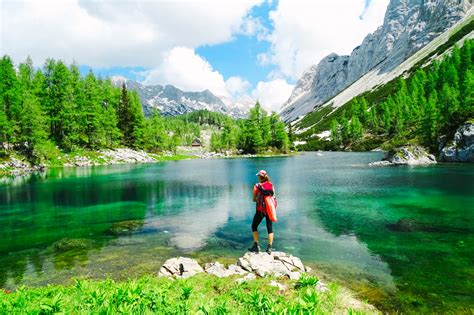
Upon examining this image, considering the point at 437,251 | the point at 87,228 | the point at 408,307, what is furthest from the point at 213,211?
the point at 408,307

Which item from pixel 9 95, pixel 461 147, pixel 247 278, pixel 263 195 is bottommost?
pixel 247 278

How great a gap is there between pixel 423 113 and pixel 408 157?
46.9 metres

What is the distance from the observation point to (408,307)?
1129cm

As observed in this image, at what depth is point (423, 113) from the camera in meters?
112

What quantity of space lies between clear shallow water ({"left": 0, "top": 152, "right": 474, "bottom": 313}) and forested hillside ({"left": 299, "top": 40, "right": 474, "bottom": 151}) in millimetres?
49612

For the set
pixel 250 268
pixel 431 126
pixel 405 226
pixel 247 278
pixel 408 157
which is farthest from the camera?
pixel 431 126

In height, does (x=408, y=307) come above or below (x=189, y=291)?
below

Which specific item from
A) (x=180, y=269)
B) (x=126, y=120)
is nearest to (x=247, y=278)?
(x=180, y=269)

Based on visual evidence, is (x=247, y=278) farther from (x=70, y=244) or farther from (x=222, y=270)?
(x=70, y=244)

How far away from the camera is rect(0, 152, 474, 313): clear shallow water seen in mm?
14047

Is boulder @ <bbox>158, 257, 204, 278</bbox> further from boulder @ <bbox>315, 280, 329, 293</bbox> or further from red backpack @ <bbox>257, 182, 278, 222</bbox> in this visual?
boulder @ <bbox>315, 280, 329, 293</bbox>

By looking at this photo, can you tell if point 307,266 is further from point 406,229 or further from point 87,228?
point 87,228

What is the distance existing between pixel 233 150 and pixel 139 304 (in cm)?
14855

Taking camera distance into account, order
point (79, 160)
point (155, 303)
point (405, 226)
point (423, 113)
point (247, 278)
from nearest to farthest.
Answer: point (155, 303) < point (247, 278) < point (405, 226) < point (79, 160) < point (423, 113)
